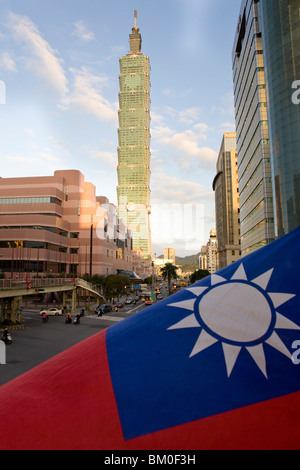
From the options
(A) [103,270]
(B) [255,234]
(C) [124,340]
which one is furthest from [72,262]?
(C) [124,340]

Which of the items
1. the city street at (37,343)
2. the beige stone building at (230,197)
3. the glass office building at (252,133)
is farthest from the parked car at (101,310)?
the beige stone building at (230,197)

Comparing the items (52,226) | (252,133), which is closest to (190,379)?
(252,133)

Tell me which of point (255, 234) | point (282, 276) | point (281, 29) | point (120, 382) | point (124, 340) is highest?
point (281, 29)

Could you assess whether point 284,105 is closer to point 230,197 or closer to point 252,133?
point 252,133

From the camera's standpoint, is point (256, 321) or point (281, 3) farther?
point (281, 3)

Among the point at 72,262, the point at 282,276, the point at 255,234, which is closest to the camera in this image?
the point at 282,276

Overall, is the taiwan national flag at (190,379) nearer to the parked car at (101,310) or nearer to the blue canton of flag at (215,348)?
the blue canton of flag at (215,348)

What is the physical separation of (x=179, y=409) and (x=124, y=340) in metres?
1.05

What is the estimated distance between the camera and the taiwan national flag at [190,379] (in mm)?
2873

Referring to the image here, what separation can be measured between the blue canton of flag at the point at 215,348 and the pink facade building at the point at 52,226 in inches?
2177

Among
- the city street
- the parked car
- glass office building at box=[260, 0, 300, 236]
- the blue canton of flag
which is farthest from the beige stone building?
the blue canton of flag

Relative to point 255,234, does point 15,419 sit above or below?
below
